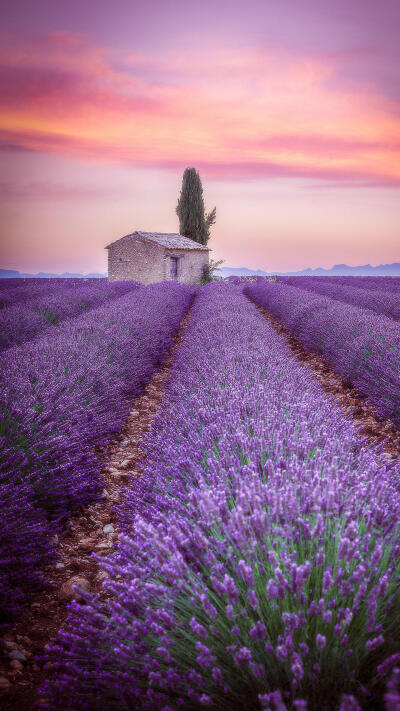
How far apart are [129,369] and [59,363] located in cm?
112

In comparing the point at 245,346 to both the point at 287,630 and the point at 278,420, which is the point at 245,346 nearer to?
the point at 278,420

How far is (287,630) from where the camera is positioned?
3.26ft

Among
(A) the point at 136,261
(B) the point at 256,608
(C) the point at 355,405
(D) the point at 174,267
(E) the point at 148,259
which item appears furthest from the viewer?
(D) the point at 174,267

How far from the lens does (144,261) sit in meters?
23.1

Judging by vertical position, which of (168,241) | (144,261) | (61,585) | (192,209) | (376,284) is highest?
(192,209)

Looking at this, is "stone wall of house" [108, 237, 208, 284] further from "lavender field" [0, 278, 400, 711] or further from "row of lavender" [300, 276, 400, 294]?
"lavender field" [0, 278, 400, 711]

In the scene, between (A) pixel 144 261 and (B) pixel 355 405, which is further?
(A) pixel 144 261

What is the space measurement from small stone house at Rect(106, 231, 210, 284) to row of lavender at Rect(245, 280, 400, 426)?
13.9 meters

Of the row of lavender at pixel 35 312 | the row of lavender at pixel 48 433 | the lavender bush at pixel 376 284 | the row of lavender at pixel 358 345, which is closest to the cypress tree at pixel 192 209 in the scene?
the lavender bush at pixel 376 284

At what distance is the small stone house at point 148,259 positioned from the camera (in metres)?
22.8

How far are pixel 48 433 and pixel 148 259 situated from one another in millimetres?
21233

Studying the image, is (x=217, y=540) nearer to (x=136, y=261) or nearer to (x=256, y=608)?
(x=256, y=608)

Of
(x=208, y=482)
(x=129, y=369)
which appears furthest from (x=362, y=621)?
(x=129, y=369)

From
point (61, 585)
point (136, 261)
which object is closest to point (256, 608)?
point (61, 585)
